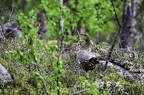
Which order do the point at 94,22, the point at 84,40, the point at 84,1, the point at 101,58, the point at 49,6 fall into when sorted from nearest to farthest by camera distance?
the point at 84,40
the point at 101,58
the point at 49,6
the point at 84,1
the point at 94,22

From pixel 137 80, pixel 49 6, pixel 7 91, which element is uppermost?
pixel 49 6

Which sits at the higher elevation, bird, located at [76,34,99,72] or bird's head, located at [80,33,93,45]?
bird's head, located at [80,33,93,45]

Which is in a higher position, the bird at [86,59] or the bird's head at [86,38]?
the bird's head at [86,38]

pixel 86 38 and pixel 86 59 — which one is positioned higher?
pixel 86 38

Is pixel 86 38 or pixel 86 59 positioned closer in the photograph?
pixel 86 59

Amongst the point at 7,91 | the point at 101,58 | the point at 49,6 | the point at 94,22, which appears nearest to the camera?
the point at 7,91

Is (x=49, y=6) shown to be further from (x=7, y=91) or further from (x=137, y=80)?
(x=7, y=91)

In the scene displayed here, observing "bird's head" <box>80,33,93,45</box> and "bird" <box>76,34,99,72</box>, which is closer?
"bird" <box>76,34,99,72</box>

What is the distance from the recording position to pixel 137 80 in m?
6.23

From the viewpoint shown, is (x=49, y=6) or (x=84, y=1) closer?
(x=49, y=6)

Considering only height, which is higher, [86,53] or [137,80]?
[86,53]

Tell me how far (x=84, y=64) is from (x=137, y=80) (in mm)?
1103

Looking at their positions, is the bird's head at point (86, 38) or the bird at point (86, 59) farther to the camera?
the bird's head at point (86, 38)

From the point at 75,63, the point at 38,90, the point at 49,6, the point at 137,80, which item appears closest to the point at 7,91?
the point at 38,90
